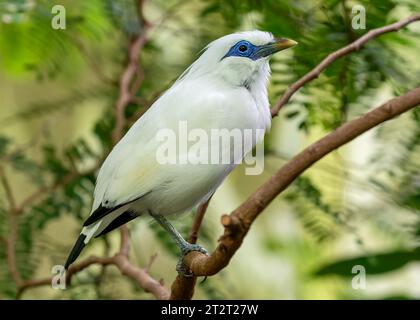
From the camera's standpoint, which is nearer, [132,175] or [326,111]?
[132,175]

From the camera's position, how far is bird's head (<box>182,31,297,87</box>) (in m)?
1.28

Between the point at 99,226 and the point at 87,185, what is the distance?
692 millimetres

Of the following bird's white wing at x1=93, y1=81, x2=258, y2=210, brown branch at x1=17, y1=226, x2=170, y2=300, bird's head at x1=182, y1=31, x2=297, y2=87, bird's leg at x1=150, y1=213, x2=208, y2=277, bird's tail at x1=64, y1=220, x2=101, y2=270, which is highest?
bird's head at x1=182, y1=31, x2=297, y2=87

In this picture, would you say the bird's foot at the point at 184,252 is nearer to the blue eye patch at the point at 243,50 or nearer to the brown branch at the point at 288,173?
the brown branch at the point at 288,173

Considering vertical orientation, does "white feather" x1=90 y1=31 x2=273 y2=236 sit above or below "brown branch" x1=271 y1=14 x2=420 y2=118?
below

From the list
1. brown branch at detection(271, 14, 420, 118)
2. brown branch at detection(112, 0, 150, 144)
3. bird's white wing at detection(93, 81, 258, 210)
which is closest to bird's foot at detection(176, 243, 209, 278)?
bird's white wing at detection(93, 81, 258, 210)

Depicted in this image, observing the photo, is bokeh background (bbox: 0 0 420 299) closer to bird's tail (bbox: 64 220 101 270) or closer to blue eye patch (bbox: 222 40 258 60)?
blue eye patch (bbox: 222 40 258 60)

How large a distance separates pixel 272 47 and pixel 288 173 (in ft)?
1.49

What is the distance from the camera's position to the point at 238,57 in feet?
4.20

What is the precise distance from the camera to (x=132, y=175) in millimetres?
1191

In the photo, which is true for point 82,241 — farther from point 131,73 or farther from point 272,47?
point 131,73

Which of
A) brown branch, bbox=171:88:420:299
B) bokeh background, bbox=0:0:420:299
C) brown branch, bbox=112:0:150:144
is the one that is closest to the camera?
brown branch, bbox=171:88:420:299
